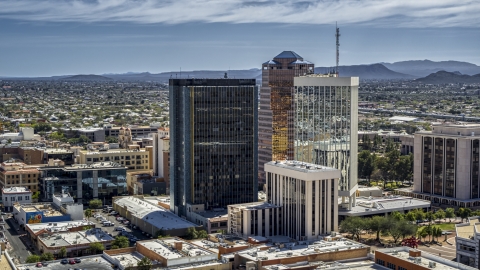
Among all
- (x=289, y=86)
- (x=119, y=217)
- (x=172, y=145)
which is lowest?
(x=119, y=217)

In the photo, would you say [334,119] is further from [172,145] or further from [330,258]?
[330,258]

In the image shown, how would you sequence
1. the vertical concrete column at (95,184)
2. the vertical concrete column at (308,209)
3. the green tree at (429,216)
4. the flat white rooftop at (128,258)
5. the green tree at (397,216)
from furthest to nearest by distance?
the vertical concrete column at (95,184), the green tree at (429,216), the green tree at (397,216), the vertical concrete column at (308,209), the flat white rooftop at (128,258)

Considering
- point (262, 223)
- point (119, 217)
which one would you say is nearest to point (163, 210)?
point (119, 217)

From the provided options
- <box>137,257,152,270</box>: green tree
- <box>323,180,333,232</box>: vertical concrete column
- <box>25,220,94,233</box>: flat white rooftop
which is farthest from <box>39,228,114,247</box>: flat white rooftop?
<box>323,180,333,232</box>: vertical concrete column

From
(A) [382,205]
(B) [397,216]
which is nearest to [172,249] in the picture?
(B) [397,216]

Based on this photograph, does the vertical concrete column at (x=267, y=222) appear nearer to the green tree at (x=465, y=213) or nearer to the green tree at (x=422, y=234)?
the green tree at (x=422, y=234)

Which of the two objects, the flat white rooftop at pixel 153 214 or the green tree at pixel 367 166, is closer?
the flat white rooftop at pixel 153 214

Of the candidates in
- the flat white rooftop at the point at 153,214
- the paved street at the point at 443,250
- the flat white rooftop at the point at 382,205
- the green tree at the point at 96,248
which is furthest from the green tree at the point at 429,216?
the green tree at the point at 96,248
